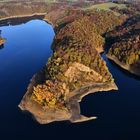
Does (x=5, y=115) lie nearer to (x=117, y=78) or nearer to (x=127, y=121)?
(x=127, y=121)

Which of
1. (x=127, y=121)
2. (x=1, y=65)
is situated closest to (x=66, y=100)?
(x=127, y=121)

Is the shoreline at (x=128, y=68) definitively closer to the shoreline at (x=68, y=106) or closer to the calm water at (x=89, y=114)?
the calm water at (x=89, y=114)

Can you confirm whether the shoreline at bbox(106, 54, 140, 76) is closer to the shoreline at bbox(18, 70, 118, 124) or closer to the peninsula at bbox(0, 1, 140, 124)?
the peninsula at bbox(0, 1, 140, 124)

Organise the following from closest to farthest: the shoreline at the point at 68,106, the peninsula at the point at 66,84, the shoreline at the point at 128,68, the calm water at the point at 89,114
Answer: the calm water at the point at 89,114, the shoreline at the point at 68,106, the peninsula at the point at 66,84, the shoreline at the point at 128,68

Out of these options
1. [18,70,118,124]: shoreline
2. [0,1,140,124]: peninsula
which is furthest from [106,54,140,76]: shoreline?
[18,70,118,124]: shoreline

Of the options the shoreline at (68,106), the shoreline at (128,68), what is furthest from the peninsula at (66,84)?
the shoreline at (128,68)

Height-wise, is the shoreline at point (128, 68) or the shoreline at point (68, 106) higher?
the shoreline at point (128, 68)

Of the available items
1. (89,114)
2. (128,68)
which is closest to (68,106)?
(89,114)

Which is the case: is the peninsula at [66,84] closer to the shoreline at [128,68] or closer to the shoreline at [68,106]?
the shoreline at [68,106]

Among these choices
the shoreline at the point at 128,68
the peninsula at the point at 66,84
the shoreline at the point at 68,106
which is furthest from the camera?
the shoreline at the point at 128,68

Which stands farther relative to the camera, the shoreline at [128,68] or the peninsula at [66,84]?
the shoreline at [128,68]

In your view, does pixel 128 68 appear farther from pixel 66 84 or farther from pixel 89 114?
pixel 89 114
